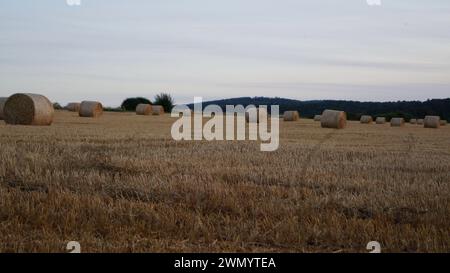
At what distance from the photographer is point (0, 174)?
6945mm

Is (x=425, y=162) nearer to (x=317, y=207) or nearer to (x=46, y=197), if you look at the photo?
(x=317, y=207)

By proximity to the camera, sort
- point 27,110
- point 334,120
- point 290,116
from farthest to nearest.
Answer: point 290,116 → point 334,120 → point 27,110

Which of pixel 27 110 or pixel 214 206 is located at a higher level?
pixel 27 110

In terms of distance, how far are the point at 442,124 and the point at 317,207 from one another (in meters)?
40.2

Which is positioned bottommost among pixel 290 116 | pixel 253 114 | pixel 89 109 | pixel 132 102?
pixel 290 116

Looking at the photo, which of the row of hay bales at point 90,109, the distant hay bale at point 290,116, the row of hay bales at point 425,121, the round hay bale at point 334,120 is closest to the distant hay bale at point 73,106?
the row of hay bales at point 90,109

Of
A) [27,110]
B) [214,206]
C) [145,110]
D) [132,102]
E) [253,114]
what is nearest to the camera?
[214,206]

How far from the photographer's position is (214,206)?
5.52m

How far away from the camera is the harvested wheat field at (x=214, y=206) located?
4492mm

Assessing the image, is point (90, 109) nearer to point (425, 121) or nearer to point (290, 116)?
point (290, 116)

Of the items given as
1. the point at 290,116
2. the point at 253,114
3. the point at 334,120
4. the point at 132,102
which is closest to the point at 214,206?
the point at 334,120

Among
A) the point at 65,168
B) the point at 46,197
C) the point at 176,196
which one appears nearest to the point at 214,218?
the point at 176,196

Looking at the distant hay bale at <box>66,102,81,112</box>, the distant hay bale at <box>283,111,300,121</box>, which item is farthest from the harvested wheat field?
the distant hay bale at <box>66,102,81,112</box>

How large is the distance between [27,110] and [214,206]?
56.6 feet
